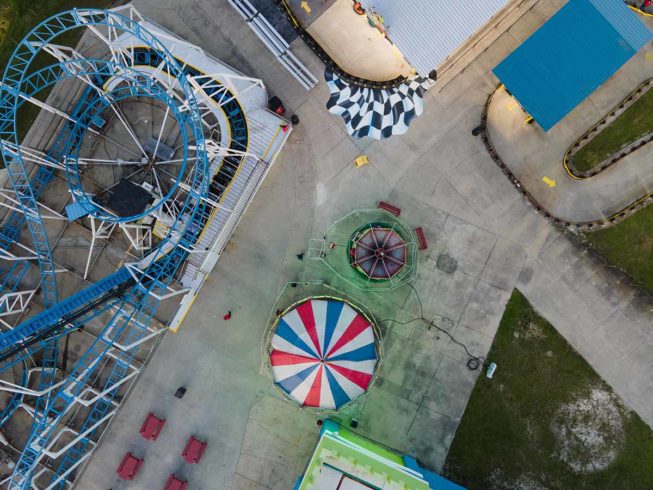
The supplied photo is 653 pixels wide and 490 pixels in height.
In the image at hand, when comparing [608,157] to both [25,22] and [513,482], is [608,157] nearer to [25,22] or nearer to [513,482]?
[513,482]

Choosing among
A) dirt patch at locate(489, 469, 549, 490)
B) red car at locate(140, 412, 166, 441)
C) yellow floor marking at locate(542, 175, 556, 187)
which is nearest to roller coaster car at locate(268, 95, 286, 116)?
yellow floor marking at locate(542, 175, 556, 187)

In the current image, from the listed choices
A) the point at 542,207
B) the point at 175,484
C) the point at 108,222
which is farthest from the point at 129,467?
the point at 542,207

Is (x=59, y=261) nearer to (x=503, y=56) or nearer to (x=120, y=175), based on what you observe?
(x=120, y=175)

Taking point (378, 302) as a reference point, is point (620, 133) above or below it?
above

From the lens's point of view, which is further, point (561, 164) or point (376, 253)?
point (561, 164)

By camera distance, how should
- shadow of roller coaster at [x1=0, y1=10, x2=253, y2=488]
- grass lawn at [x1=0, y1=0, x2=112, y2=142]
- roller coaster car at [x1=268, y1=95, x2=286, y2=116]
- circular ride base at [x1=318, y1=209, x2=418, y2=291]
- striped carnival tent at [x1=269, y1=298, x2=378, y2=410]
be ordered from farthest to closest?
grass lawn at [x1=0, y1=0, x2=112, y2=142] < circular ride base at [x1=318, y1=209, x2=418, y2=291] < roller coaster car at [x1=268, y1=95, x2=286, y2=116] < striped carnival tent at [x1=269, y1=298, x2=378, y2=410] < shadow of roller coaster at [x1=0, y1=10, x2=253, y2=488]

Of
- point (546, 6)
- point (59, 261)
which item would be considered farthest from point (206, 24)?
point (546, 6)

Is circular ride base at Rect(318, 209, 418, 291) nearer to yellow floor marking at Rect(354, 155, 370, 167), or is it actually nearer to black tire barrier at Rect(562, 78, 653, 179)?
yellow floor marking at Rect(354, 155, 370, 167)
